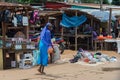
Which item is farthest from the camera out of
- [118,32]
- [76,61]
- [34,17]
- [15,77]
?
[118,32]

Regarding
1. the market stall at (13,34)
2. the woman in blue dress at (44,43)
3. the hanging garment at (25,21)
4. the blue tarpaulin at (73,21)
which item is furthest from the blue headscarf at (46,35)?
the blue tarpaulin at (73,21)

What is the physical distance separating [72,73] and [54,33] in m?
10.4

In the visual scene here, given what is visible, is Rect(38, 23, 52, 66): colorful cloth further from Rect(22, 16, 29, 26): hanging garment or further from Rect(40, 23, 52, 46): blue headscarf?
Rect(22, 16, 29, 26): hanging garment

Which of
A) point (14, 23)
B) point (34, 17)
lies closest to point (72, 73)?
point (14, 23)

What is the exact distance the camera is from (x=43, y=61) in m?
11.4

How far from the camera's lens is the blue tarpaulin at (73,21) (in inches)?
829

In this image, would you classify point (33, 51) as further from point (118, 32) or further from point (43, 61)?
point (118, 32)

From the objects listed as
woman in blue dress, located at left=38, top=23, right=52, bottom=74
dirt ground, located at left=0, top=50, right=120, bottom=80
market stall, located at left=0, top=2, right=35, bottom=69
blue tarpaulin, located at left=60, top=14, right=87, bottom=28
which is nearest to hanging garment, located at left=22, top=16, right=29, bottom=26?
market stall, located at left=0, top=2, right=35, bottom=69

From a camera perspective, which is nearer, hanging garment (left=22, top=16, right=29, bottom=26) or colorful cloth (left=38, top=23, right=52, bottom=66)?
colorful cloth (left=38, top=23, right=52, bottom=66)

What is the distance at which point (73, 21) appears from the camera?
21.2 m

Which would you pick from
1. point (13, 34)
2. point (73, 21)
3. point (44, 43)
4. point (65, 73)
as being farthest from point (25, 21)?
point (73, 21)

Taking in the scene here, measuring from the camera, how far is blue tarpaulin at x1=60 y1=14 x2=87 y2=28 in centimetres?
2106

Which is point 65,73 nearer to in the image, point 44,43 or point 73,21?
point 44,43

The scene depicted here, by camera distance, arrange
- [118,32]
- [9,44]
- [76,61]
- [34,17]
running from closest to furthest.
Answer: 1. [9,44]
2. [76,61]
3. [34,17]
4. [118,32]
